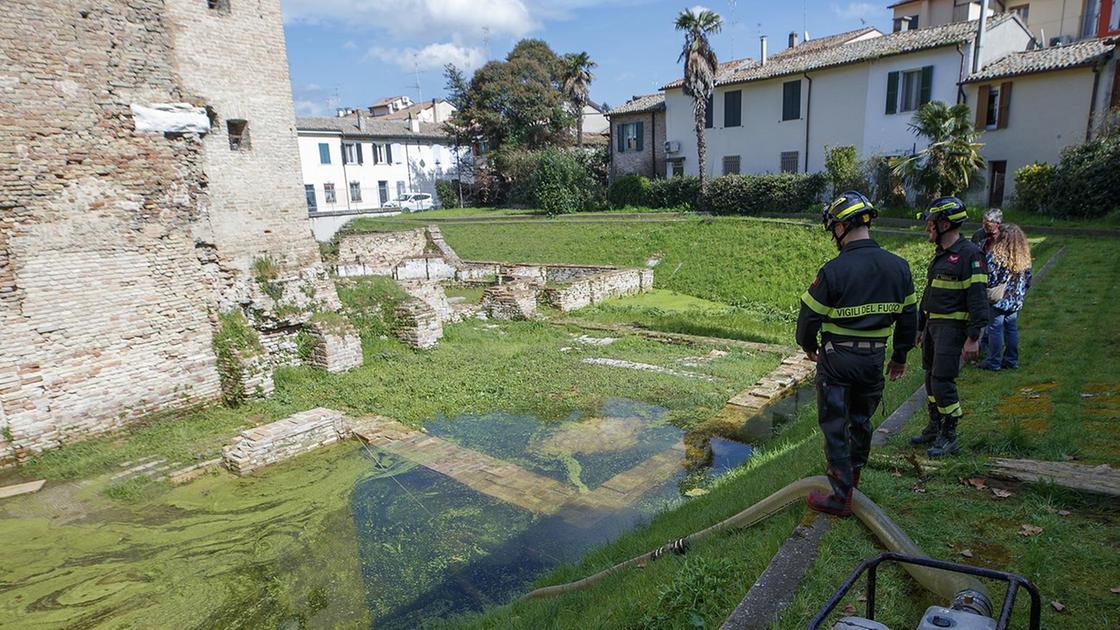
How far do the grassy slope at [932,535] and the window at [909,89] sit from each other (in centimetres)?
1963

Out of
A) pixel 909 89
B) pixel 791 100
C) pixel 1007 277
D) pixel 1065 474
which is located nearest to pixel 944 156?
pixel 909 89

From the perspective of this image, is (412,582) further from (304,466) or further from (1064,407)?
→ (1064,407)

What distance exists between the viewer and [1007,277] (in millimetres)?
6141

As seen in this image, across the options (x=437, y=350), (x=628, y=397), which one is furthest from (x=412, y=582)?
(x=437, y=350)

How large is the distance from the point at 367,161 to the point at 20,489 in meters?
37.4

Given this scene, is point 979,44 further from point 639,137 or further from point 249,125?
point 249,125

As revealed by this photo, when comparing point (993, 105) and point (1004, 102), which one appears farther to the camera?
point (993, 105)

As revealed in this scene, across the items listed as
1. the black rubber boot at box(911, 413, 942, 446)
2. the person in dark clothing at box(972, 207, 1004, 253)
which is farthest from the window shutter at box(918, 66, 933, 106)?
the black rubber boot at box(911, 413, 942, 446)

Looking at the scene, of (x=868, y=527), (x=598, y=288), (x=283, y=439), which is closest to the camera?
(x=868, y=527)

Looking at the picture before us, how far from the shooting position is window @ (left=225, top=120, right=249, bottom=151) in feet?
41.9

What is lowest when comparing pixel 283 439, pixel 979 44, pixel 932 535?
pixel 283 439

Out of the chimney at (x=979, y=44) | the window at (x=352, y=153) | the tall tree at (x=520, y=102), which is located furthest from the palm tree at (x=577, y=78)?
the chimney at (x=979, y=44)

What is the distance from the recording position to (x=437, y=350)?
12.3 m

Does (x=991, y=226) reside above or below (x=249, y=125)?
below
